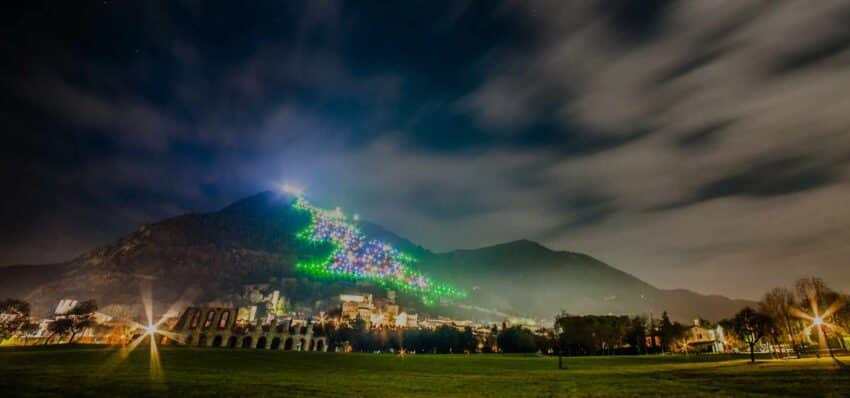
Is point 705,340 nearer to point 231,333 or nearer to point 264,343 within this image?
point 264,343

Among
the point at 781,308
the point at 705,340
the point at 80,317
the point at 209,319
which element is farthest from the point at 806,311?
the point at 80,317

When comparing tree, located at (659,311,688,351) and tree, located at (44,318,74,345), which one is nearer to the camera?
tree, located at (44,318,74,345)

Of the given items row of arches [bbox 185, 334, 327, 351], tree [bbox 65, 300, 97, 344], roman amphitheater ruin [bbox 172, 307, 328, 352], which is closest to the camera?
tree [bbox 65, 300, 97, 344]

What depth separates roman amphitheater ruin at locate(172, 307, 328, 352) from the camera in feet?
432

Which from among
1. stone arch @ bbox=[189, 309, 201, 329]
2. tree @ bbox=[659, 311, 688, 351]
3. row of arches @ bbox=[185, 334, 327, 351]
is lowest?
row of arches @ bbox=[185, 334, 327, 351]

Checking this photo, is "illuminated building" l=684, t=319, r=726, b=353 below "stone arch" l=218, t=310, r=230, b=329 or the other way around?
below

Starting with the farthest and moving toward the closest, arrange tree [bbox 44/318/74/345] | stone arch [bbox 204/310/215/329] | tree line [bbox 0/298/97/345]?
stone arch [bbox 204/310/215/329], tree [bbox 44/318/74/345], tree line [bbox 0/298/97/345]

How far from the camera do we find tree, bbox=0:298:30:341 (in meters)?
101

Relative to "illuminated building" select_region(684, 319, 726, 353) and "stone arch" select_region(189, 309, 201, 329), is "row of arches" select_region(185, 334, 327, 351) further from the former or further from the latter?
"illuminated building" select_region(684, 319, 726, 353)

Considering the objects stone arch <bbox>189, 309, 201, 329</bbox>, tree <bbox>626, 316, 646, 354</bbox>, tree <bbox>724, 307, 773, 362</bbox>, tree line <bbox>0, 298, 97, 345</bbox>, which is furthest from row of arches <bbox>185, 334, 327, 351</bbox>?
tree <bbox>724, 307, 773, 362</bbox>

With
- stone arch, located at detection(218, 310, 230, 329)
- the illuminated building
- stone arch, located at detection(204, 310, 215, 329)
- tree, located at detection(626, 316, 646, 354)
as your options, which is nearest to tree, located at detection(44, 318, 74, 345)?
stone arch, located at detection(204, 310, 215, 329)

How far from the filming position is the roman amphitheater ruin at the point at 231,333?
13162 centimetres

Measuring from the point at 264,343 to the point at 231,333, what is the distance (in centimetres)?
1262

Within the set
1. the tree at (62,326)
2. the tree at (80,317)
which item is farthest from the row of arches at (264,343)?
the tree at (62,326)
